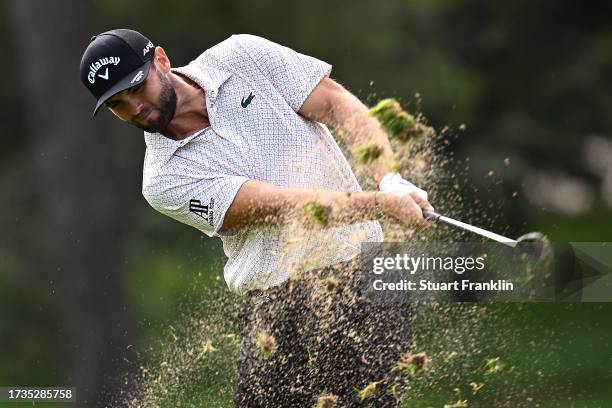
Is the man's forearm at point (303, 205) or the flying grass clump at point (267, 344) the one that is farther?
the flying grass clump at point (267, 344)

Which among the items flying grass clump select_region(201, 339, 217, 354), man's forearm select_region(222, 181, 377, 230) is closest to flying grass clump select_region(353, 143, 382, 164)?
man's forearm select_region(222, 181, 377, 230)

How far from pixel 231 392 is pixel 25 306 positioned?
9590mm

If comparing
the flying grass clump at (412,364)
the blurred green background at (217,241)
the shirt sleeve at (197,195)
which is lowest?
the flying grass clump at (412,364)

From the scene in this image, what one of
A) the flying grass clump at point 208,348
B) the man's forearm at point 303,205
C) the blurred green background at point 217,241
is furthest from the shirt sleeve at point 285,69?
the blurred green background at point 217,241

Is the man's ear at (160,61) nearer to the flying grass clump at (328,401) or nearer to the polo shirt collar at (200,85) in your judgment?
the polo shirt collar at (200,85)

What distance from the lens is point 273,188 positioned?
6129 millimetres

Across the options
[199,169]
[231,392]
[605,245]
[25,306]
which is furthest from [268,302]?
[25,306]

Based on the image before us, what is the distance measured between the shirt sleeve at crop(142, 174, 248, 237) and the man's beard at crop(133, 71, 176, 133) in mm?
205

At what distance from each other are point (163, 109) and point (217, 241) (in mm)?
6514

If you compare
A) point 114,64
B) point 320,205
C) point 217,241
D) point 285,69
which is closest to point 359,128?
point 285,69

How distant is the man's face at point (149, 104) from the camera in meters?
6.22

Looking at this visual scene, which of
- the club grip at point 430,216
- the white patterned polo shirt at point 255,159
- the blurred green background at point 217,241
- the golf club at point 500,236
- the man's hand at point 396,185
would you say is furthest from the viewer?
the blurred green background at point 217,241

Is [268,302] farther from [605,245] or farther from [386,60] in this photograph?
[386,60]

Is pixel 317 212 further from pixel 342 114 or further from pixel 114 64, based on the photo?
pixel 114 64
